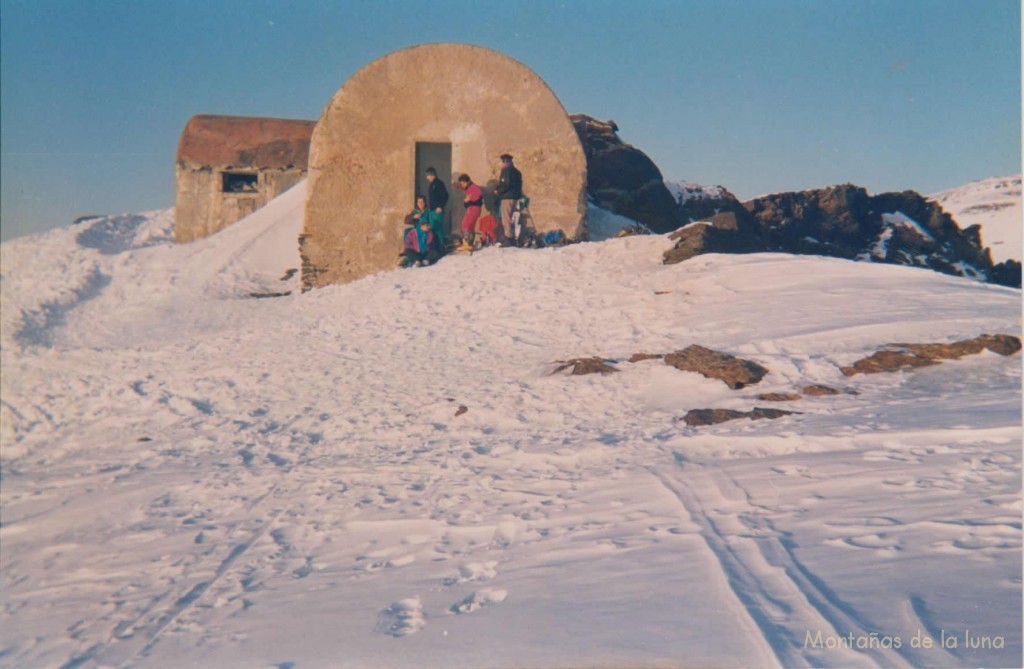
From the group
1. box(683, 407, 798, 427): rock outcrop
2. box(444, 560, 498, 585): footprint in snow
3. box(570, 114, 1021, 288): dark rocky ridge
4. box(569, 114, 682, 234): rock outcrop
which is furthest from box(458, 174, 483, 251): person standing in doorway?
box(444, 560, 498, 585): footprint in snow

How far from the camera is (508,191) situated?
1300 cm

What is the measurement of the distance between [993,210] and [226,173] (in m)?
→ 25.5

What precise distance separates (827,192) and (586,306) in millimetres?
8244

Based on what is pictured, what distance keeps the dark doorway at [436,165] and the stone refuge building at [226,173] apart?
Answer: 5222mm

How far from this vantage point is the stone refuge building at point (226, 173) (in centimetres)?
1961

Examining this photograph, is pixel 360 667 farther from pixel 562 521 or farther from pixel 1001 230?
pixel 1001 230

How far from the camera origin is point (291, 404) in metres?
7.90

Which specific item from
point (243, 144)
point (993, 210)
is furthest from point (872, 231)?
point (993, 210)

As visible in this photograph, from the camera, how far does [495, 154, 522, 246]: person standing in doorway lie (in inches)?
510

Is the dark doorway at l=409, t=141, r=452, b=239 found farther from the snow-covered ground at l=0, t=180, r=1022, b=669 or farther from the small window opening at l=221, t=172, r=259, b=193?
the small window opening at l=221, t=172, r=259, b=193

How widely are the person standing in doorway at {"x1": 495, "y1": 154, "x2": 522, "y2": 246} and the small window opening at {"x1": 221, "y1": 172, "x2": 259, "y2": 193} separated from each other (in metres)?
8.81

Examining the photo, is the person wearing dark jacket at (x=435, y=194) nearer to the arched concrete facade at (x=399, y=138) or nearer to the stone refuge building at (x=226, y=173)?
the arched concrete facade at (x=399, y=138)

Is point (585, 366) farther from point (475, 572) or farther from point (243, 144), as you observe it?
point (243, 144)

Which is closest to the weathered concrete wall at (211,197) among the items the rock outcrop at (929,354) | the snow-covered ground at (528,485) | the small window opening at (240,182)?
the small window opening at (240,182)
